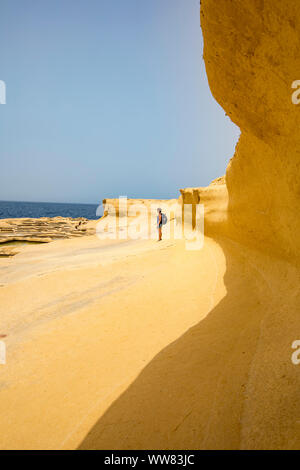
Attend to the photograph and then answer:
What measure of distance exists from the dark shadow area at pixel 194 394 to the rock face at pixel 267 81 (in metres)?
1.20

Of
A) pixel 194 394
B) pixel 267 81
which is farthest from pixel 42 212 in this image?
pixel 194 394

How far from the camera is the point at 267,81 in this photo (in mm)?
2021

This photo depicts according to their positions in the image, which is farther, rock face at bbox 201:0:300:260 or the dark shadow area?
rock face at bbox 201:0:300:260

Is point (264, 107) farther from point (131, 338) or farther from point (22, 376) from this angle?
point (22, 376)

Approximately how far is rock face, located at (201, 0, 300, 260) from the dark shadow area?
120cm

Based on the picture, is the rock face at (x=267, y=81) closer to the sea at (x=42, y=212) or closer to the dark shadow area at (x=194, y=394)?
the dark shadow area at (x=194, y=394)

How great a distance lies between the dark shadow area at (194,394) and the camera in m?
1.50

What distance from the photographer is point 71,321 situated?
3.52 meters

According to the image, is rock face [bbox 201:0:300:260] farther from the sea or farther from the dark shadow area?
the sea

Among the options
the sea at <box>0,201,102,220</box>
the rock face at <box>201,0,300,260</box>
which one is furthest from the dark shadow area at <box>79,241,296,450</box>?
the sea at <box>0,201,102,220</box>

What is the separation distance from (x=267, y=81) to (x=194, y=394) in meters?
2.63

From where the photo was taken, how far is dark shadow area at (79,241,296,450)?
150cm
